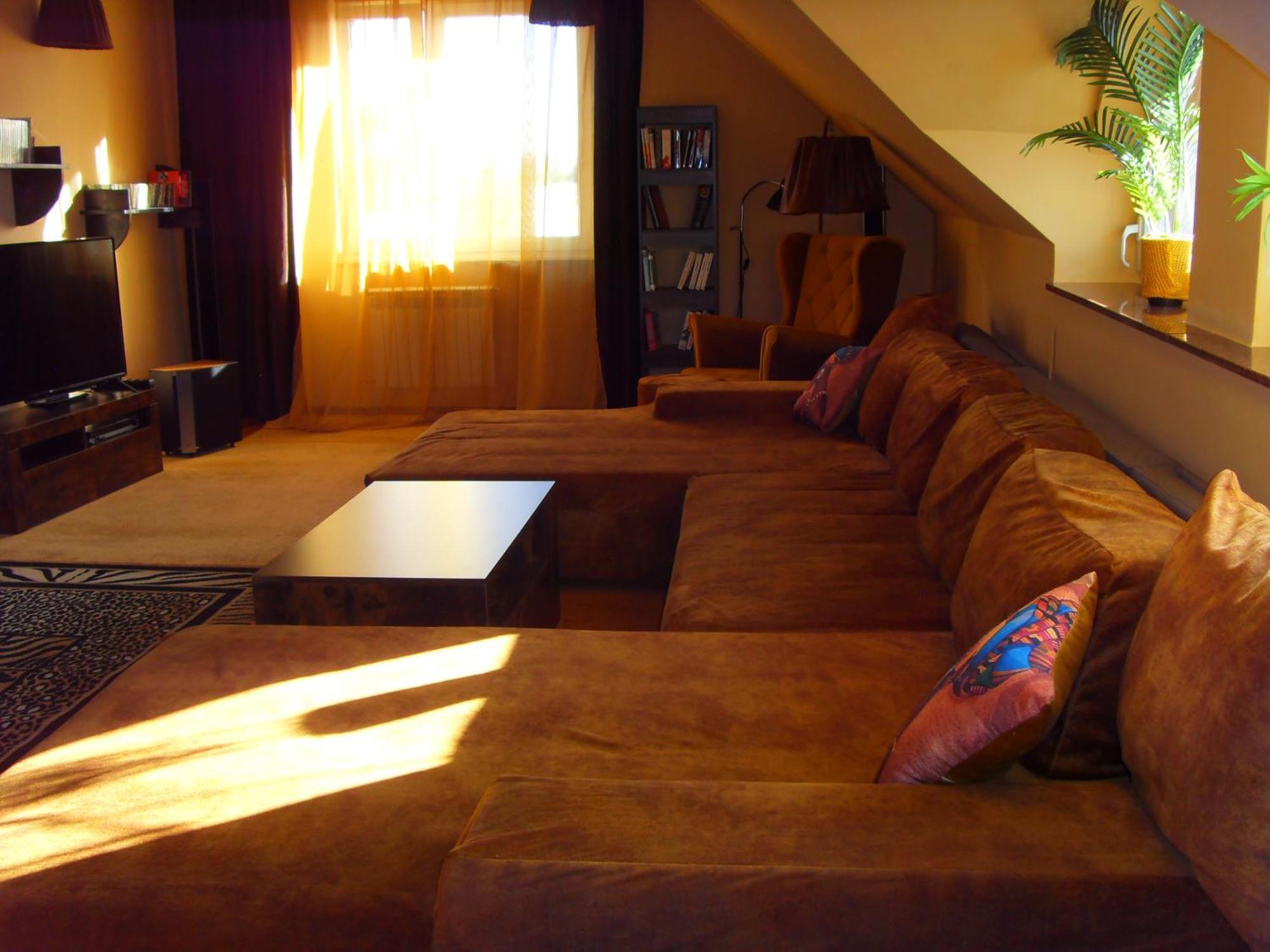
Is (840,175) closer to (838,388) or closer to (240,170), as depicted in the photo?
(838,388)

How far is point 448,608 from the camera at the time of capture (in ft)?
8.67

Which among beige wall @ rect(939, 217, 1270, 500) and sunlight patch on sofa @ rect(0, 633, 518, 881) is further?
beige wall @ rect(939, 217, 1270, 500)

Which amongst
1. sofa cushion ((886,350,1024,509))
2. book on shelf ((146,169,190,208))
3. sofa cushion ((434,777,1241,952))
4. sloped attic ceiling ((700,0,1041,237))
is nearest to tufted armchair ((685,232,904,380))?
sloped attic ceiling ((700,0,1041,237))

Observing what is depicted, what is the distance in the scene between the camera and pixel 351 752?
5.81 feet

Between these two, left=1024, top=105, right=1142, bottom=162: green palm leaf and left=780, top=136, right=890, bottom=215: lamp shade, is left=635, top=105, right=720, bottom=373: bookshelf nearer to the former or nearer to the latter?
left=780, top=136, right=890, bottom=215: lamp shade

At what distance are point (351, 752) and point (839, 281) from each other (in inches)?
151

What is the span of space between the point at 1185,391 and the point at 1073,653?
1.37m

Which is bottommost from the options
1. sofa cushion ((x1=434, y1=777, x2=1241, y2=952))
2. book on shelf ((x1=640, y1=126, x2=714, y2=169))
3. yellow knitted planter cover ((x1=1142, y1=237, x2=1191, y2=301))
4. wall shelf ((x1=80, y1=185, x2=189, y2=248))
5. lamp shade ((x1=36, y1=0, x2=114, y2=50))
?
sofa cushion ((x1=434, y1=777, x2=1241, y2=952))

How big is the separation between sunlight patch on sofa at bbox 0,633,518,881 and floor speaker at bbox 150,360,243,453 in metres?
3.98

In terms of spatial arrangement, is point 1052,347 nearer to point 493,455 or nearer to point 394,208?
point 493,455

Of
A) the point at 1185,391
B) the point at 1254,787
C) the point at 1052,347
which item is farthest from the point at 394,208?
the point at 1254,787

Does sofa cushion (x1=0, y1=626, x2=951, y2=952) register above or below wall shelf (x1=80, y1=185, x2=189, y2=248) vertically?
below

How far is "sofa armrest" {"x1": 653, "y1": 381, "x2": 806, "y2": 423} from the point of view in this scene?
422 cm

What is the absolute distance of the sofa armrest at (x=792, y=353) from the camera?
4719 millimetres
